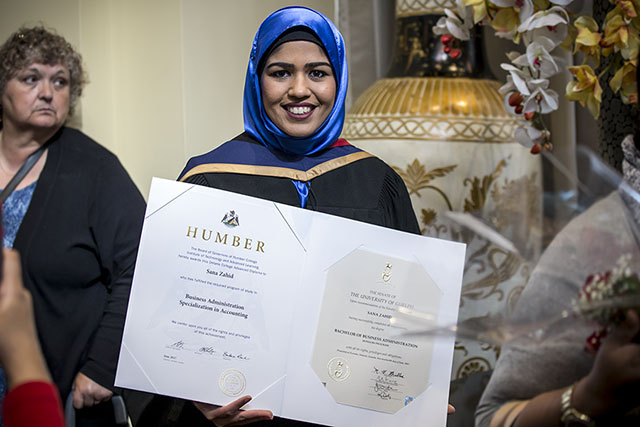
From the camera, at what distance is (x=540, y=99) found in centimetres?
156

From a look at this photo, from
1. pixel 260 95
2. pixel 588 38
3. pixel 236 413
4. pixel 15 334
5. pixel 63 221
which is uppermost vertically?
pixel 588 38

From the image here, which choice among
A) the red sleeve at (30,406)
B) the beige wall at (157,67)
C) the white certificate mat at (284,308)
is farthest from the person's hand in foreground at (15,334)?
the beige wall at (157,67)

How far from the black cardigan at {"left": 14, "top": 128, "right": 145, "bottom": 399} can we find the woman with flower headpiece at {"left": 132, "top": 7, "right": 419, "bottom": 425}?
2.01 feet

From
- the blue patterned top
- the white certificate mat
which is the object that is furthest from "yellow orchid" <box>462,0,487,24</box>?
the blue patterned top

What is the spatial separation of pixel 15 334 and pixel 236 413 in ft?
2.38

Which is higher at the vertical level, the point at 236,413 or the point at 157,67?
the point at 157,67

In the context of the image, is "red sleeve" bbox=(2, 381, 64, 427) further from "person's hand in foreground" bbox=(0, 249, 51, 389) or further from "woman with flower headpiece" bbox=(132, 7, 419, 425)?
"woman with flower headpiece" bbox=(132, 7, 419, 425)

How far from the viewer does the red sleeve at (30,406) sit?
63cm

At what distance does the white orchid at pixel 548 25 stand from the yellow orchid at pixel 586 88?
10 centimetres

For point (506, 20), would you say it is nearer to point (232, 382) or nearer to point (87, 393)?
point (232, 382)

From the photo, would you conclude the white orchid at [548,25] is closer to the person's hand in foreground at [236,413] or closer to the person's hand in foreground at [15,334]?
the person's hand in foreground at [236,413]

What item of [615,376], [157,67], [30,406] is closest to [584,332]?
[615,376]

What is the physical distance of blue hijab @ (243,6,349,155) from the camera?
5.18 feet
